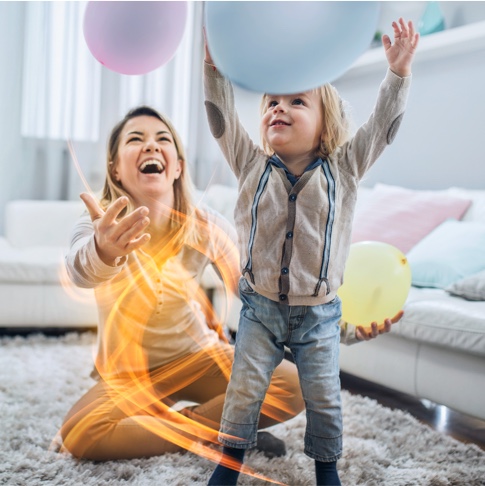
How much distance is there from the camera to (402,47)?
942 millimetres

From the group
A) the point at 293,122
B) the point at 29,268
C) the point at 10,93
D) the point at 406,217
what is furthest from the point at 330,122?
the point at 10,93

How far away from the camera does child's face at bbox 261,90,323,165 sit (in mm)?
987

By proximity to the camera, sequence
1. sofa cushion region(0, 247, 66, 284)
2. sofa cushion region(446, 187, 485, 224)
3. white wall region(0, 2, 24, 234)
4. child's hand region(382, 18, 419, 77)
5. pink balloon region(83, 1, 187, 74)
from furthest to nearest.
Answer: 1. white wall region(0, 2, 24, 234)
2. sofa cushion region(0, 247, 66, 284)
3. sofa cushion region(446, 187, 485, 224)
4. pink balloon region(83, 1, 187, 74)
5. child's hand region(382, 18, 419, 77)

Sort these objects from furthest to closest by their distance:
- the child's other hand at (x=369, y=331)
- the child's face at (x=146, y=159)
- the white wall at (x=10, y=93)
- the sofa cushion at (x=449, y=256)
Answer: the white wall at (x=10, y=93)
the sofa cushion at (x=449, y=256)
the child's face at (x=146, y=159)
the child's other hand at (x=369, y=331)

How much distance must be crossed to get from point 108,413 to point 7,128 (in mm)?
2345

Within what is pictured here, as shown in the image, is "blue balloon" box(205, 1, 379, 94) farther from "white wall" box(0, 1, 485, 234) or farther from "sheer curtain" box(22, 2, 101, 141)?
"sheer curtain" box(22, 2, 101, 141)

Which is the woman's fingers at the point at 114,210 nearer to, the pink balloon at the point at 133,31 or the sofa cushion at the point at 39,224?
the pink balloon at the point at 133,31

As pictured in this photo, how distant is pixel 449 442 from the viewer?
5.02ft

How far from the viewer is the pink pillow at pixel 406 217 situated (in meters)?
2.26

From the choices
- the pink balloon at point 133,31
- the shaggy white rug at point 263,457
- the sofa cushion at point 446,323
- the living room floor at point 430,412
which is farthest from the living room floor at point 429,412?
the pink balloon at point 133,31

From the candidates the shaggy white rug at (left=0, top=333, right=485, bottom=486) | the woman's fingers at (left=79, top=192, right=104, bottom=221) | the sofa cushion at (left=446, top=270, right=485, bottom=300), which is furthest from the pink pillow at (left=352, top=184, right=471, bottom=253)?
the woman's fingers at (left=79, top=192, right=104, bottom=221)

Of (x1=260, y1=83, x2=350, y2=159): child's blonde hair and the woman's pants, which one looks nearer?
(x1=260, y1=83, x2=350, y2=159): child's blonde hair

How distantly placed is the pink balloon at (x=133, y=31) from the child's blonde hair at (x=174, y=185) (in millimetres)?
275

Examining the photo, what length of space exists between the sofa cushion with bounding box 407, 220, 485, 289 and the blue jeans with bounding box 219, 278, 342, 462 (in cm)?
103
